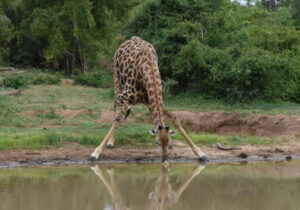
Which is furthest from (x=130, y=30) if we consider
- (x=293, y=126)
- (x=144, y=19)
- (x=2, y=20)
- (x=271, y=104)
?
(x=2, y=20)

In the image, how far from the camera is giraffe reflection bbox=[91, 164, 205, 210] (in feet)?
28.2

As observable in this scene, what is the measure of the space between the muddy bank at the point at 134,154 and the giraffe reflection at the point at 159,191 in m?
0.98

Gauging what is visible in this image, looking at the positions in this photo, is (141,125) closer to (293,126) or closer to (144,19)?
(293,126)

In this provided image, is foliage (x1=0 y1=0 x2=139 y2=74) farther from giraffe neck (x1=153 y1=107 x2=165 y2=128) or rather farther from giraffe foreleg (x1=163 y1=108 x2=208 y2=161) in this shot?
giraffe neck (x1=153 y1=107 x2=165 y2=128)

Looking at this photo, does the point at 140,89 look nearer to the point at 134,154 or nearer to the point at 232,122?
the point at 134,154

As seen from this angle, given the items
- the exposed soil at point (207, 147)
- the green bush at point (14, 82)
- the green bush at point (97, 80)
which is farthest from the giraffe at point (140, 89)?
the green bush at point (97, 80)

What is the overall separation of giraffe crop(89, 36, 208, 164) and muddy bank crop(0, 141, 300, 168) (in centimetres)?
35

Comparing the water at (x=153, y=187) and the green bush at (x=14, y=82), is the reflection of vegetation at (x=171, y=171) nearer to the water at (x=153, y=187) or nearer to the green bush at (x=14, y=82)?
the water at (x=153, y=187)

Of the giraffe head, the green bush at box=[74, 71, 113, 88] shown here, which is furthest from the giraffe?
the green bush at box=[74, 71, 113, 88]

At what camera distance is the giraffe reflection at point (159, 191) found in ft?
28.2

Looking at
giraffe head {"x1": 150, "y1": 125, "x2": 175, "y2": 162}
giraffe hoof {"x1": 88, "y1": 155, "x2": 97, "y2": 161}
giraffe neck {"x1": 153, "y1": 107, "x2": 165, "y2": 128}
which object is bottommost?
giraffe hoof {"x1": 88, "y1": 155, "x2": 97, "y2": 161}

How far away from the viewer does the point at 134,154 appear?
41.5 ft

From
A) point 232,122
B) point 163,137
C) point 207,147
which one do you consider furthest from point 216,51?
point 163,137

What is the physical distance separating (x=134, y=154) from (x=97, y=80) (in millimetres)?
13051
